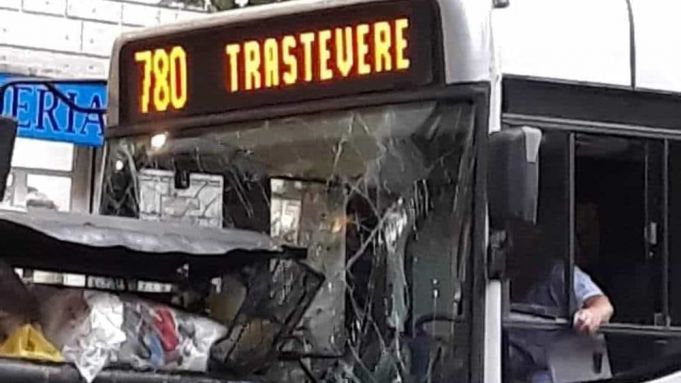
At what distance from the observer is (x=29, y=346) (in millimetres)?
4785

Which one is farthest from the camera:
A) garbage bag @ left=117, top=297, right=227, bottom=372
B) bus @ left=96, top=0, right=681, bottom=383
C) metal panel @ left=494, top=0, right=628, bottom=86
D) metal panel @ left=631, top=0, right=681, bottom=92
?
metal panel @ left=631, top=0, right=681, bottom=92

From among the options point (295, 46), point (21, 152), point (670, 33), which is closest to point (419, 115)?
point (295, 46)

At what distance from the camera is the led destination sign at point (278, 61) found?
5.34 meters

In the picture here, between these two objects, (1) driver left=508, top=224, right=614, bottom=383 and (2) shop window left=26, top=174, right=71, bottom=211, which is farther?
(2) shop window left=26, top=174, right=71, bottom=211

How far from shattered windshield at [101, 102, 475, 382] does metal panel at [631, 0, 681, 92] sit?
75cm

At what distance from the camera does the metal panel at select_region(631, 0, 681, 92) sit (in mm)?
5621

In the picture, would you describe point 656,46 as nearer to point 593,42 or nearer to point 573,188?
point 593,42

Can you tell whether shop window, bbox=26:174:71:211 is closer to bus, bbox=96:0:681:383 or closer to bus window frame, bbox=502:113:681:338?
bus, bbox=96:0:681:383

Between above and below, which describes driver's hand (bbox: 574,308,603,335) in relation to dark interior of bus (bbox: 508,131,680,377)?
below

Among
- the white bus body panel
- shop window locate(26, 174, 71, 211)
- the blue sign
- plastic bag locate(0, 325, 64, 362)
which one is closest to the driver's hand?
the white bus body panel

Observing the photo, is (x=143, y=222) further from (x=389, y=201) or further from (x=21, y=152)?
(x=21, y=152)

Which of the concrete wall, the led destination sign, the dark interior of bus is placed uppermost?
the concrete wall

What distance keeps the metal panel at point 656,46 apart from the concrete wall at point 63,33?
785 centimetres

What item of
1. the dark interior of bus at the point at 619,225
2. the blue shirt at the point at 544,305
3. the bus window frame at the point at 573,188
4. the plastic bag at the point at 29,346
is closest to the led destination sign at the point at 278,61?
the bus window frame at the point at 573,188
